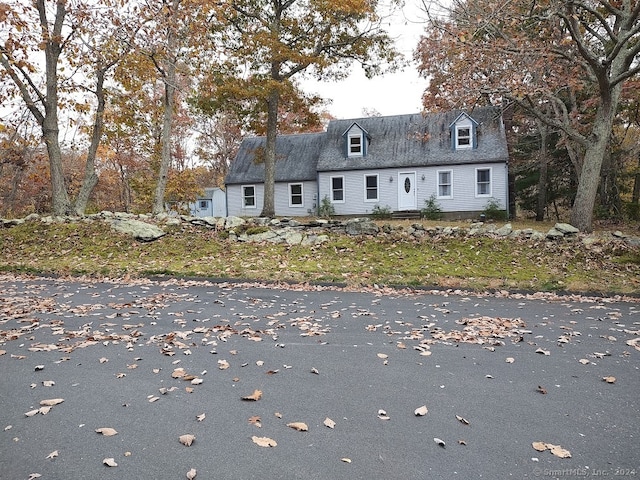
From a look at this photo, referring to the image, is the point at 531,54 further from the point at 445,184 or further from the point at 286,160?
the point at 286,160

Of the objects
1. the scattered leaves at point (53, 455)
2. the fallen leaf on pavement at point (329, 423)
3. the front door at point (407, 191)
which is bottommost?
the fallen leaf on pavement at point (329, 423)

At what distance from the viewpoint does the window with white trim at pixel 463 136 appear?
22484 mm

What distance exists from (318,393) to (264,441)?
0.85 m

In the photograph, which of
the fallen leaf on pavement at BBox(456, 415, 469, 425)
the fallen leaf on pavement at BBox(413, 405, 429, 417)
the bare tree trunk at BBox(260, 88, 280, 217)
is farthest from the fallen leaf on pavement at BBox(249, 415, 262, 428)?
the bare tree trunk at BBox(260, 88, 280, 217)

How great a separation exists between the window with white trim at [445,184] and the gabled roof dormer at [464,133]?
148cm

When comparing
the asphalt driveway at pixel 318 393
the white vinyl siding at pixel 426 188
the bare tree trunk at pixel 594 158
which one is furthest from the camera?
the white vinyl siding at pixel 426 188

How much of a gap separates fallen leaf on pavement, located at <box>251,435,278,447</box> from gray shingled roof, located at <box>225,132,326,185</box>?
22.1 metres

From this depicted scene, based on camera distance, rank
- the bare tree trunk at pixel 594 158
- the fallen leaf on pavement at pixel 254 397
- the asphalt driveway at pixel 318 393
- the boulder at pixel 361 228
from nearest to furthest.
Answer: the asphalt driveway at pixel 318 393
the fallen leaf on pavement at pixel 254 397
the bare tree trunk at pixel 594 158
the boulder at pixel 361 228

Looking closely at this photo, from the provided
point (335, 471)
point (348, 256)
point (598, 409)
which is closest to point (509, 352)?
point (598, 409)

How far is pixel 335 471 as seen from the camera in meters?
2.55

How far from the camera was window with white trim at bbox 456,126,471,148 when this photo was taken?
2248 centimetres

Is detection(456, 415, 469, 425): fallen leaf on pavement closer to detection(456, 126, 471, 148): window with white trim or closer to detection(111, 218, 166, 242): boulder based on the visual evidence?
detection(111, 218, 166, 242): boulder

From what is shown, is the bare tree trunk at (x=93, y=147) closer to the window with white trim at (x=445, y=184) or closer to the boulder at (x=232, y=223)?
the boulder at (x=232, y=223)

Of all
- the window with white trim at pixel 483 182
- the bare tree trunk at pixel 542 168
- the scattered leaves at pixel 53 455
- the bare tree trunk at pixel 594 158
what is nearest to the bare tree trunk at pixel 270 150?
the window with white trim at pixel 483 182
